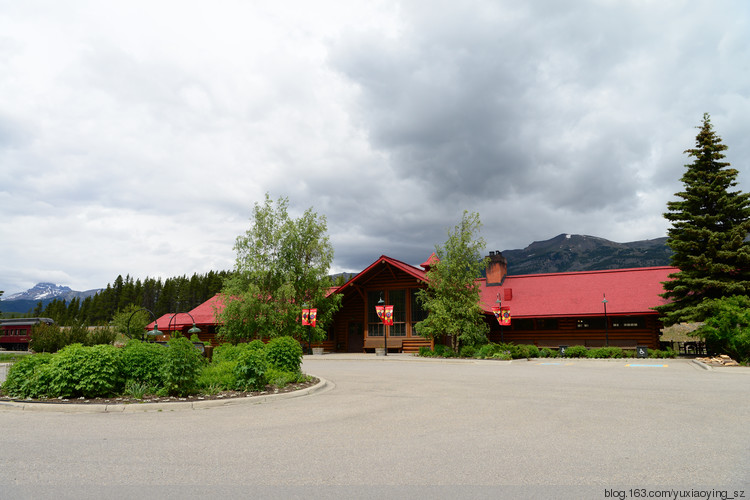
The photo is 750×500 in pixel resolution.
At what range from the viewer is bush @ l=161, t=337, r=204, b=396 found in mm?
10805

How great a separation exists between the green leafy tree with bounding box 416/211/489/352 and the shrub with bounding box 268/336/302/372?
15.9m

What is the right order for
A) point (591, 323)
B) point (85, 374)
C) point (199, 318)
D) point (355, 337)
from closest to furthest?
point (85, 374) → point (591, 323) → point (355, 337) → point (199, 318)

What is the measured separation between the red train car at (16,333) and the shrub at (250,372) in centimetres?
6192

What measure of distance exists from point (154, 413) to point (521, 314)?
30004mm

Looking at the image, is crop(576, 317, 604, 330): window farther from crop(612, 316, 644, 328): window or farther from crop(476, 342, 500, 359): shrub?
crop(476, 342, 500, 359): shrub

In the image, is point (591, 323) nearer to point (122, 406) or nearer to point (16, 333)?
point (122, 406)

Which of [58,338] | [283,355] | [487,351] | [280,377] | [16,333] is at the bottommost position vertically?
[16,333]

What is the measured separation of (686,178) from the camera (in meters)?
29.5

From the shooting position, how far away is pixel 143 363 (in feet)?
→ 36.3

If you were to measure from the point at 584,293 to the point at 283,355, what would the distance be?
94.5 ft

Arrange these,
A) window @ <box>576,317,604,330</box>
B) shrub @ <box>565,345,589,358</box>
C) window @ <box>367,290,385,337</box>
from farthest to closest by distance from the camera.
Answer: window @ <box>367,290,385,337</box>, window @ <box>576,317,604,330</box>, shrub @ <box>565,345,589,358</box>

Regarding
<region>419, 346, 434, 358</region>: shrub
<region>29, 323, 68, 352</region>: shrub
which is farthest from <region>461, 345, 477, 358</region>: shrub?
<region>29, 323, 68, 352</region>: shrub

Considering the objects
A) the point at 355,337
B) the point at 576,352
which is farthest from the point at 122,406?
the point at 355,337

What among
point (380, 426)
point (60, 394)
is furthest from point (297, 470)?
point (60, 394)
